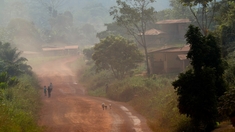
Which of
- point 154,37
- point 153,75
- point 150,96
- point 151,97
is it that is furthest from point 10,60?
point 154,37

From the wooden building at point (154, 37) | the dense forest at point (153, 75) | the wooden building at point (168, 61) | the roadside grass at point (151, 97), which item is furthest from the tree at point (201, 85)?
the wooden building at point (154, 37)

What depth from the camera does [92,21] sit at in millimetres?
167250

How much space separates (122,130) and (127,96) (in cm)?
1560

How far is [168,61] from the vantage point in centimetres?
4422

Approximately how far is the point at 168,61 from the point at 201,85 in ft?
97.1

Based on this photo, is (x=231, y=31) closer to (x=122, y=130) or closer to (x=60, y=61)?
(x=122, y=130)

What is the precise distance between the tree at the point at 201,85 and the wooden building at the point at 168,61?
84.9ft

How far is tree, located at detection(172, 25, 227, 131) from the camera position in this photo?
1461 cm

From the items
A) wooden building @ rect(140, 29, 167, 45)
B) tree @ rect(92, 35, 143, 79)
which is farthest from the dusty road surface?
wooden building @ rect(140, 29, 167, 45)

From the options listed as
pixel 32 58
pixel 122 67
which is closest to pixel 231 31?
pixel 122 67

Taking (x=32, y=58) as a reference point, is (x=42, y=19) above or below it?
above

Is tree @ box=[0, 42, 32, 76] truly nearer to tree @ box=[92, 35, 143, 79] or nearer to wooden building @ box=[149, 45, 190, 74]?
tree @ box=[92, 35, 143, 79]

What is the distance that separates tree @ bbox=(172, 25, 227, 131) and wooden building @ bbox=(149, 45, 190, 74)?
2588 centimetres

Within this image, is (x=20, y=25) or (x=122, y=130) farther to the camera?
(x=20, y=25)
